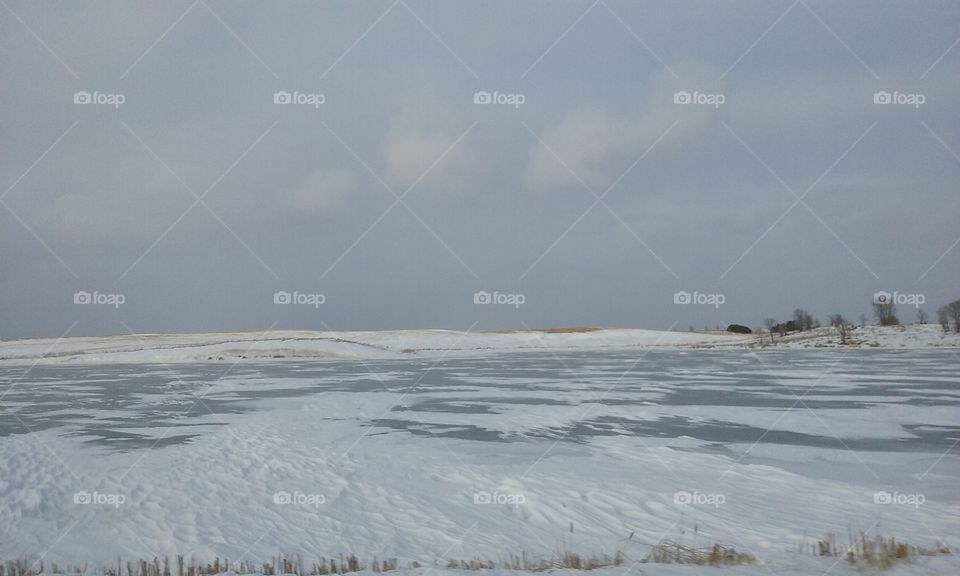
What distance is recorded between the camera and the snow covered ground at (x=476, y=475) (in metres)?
6.29

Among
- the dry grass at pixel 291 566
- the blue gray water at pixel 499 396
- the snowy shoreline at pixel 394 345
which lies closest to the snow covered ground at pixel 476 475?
the blue gray water at pixel 499 396

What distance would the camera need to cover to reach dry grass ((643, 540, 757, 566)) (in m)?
5.54

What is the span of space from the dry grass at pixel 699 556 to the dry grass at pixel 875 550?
67cm

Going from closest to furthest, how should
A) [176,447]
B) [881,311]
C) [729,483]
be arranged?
[729,483] → [176,447] → [881,311]

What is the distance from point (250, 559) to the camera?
5.91 metres

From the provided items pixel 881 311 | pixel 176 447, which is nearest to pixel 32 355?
pixel 176 447

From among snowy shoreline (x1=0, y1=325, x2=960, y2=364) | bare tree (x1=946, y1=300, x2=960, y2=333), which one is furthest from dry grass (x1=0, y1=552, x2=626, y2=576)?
bare tree (x1=946, y1=300, x2=960, y2=333)

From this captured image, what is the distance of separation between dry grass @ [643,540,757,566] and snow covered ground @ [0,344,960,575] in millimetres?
166

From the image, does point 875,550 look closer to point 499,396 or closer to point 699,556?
point 699,556

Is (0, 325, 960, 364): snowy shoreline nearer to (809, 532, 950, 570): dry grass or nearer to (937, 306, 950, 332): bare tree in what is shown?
(937, 306, 950, 332): bare tree

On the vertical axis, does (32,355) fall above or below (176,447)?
above

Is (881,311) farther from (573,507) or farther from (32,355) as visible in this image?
(32,355)

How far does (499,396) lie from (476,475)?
8531 millimetres

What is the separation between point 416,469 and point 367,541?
2498 millimetres
